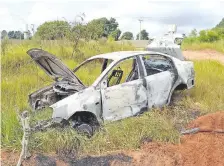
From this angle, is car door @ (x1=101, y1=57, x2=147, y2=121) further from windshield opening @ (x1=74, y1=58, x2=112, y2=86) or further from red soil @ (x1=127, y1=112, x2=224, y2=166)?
Result: windshield opening @ (x1=74, y1=58, x2=112, y2=86)

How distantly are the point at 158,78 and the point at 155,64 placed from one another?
62cm

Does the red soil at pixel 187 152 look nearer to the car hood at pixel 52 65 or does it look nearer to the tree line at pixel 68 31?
the car hood at pixel 52 65

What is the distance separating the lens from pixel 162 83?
27.4 ft

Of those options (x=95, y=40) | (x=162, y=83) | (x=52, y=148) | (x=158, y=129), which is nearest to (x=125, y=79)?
(x=162, y=83)

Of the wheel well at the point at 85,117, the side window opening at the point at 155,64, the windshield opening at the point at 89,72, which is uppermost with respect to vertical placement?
the side window opening at the point at 155,64

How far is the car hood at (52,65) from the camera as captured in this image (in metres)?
7.51

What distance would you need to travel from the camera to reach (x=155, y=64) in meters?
8.76

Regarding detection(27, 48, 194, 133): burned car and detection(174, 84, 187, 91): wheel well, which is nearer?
detection(27, 48, 194, 133): burned car

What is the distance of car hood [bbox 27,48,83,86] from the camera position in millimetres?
7512

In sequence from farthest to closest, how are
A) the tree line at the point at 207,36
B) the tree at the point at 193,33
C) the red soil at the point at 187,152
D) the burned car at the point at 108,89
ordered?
the tree at the point at 193,33 < the tree line at the point at 207,36 < the burned car at the point at 108,89 < the red soil at the point at 187,152

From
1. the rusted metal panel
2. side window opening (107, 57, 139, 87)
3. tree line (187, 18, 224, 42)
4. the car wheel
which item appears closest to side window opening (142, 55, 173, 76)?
side window opening (107, 57, 139, 87)

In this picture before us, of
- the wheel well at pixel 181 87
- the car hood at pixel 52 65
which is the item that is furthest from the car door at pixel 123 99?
the wheel well at pixel 181 87

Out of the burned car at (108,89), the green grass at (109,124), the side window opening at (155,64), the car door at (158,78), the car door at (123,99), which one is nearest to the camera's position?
the green grass at (109,124)

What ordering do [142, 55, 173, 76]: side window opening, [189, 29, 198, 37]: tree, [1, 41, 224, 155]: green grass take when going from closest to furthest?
[1, 41, 224, 155]: green grass, [142, 55, 173, 76]: side window opening, [189, 29, 198, 37]: tree
